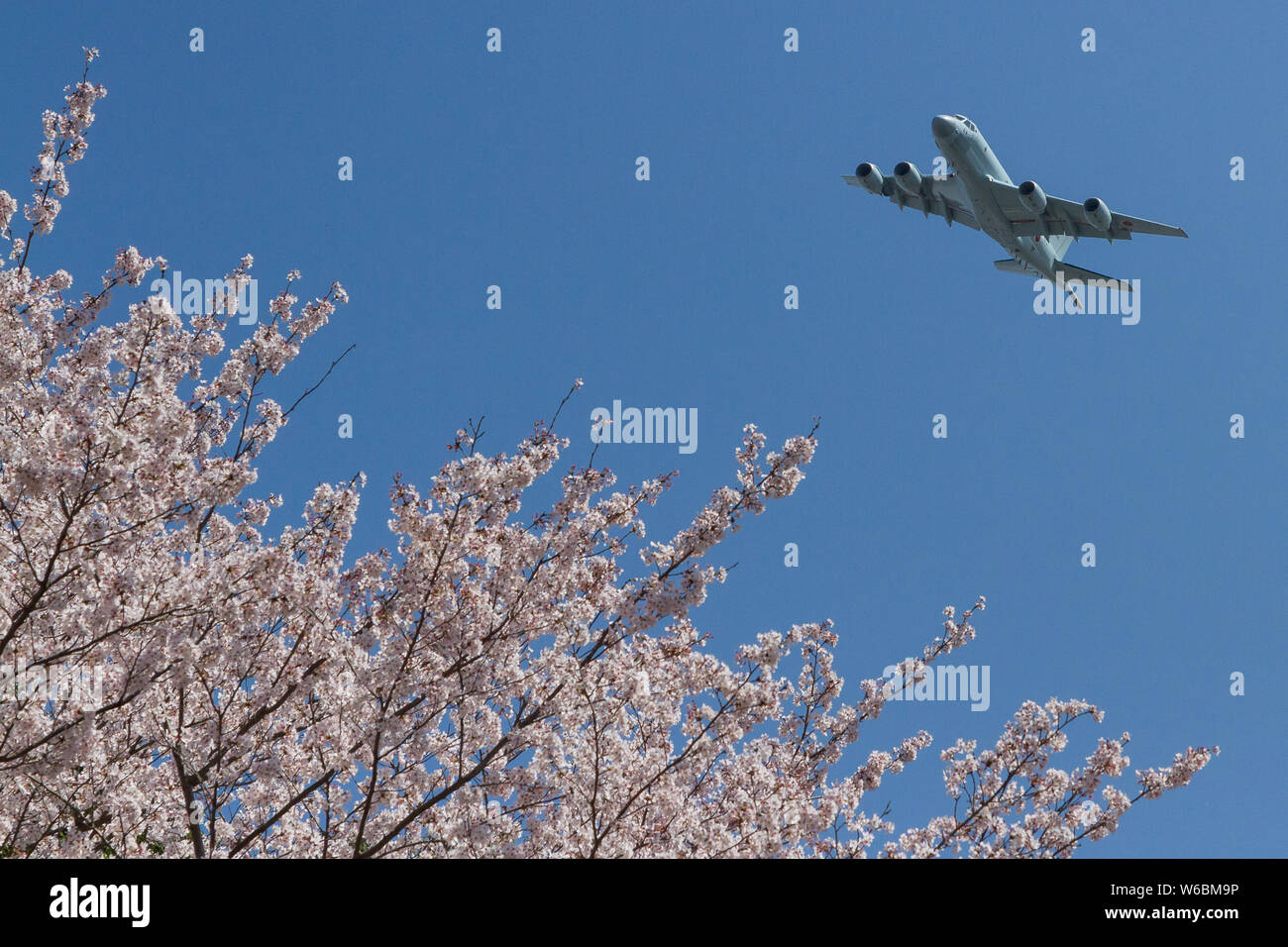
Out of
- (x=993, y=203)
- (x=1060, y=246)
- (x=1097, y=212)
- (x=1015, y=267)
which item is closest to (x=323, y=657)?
(x=1097, y=212)

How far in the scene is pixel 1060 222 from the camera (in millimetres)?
29406

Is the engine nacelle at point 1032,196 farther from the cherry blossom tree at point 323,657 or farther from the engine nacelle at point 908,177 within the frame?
the cherry blossom tree at point 323,657

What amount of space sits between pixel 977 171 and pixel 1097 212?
4.46m

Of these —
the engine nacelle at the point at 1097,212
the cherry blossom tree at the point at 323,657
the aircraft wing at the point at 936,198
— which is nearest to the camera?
the cherry blossom tree at the point at 323,657

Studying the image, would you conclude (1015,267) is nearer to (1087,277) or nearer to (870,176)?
(1087,277)

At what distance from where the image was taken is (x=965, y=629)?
11164 millimetres

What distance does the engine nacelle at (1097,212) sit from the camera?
26.8 metres

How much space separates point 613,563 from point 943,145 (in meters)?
26.6

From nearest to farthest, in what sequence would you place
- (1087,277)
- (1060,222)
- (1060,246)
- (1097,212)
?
1. (1097,212)
2. (1060,222)
3. (1087,277)
4. (1060,246)

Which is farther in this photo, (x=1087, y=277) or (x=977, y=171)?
(x=1087, y=277)

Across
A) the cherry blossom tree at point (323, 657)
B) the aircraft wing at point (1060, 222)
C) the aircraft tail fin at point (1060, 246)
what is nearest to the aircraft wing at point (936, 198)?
the aircraft wing at point (1060, 222)
